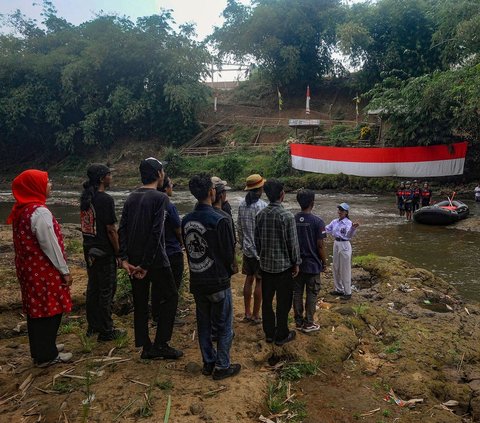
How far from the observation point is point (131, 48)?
3741 cm

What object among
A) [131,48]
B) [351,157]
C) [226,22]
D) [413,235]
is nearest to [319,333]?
[413,235]

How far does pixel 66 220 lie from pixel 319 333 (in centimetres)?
1682

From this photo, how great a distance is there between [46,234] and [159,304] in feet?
4.20

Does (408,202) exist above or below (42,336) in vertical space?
below

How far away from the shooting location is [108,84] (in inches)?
1561

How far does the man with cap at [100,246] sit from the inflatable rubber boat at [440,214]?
1394 cm

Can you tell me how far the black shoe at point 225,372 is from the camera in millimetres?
3728

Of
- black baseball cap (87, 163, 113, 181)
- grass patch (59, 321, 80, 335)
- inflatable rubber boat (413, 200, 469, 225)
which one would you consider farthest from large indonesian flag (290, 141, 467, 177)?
grass patch (59, 321, 80, 335)

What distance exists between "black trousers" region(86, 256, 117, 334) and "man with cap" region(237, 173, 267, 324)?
5.31ft

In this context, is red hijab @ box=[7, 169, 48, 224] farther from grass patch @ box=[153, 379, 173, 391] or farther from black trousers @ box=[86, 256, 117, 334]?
grass patch @ box=[153, 379, 173, 391]

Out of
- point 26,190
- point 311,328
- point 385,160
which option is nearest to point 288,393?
point 311,328

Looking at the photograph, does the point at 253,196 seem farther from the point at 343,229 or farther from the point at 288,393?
→ the point at 343,229

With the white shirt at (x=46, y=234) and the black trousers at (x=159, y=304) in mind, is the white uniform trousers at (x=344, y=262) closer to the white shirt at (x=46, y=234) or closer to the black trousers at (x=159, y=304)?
the black trousers at (x=159, y=304)

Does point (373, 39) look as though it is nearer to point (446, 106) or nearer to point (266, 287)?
point (446, 106)
